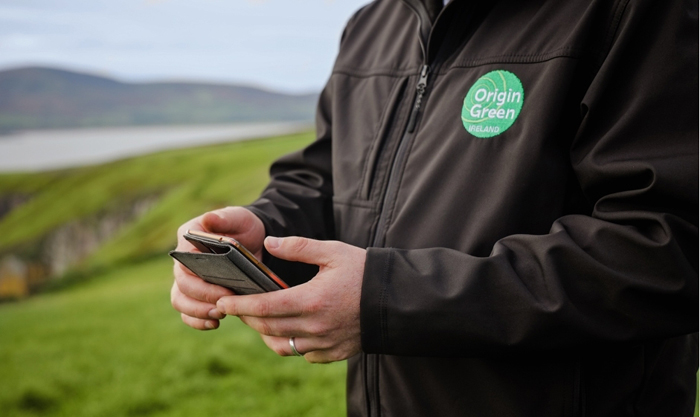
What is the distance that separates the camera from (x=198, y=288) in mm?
1715

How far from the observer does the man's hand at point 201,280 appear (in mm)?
1722

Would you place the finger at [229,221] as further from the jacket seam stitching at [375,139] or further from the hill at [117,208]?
the hill at [117,208]

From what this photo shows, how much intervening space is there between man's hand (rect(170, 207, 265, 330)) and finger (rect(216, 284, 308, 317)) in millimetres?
185

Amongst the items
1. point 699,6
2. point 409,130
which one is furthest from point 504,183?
point 699,6

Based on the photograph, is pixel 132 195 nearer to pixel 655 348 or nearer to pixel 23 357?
pixel 23 357

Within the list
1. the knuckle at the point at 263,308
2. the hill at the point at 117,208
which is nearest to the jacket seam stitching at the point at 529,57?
the knuckle at the point at 263,308

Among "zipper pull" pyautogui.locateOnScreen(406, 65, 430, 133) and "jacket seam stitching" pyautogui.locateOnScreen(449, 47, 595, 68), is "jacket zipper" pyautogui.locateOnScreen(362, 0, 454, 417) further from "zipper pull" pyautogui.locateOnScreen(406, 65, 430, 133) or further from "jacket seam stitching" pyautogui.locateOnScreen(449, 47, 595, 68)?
"jacket seam stitching" pyautogui.locateOnScreen(449, 47, 595, 68)

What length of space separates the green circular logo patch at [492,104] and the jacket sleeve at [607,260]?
233 mm

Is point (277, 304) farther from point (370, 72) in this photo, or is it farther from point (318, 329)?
point (370, 72)

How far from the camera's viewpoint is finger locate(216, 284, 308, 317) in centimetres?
145

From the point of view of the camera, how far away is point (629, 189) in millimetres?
1384

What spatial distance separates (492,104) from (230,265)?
35.9 inches

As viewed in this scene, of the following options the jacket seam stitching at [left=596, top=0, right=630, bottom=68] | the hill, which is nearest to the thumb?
the jacket seam stitching at [left=596, top=0, right=630, bottom=68]

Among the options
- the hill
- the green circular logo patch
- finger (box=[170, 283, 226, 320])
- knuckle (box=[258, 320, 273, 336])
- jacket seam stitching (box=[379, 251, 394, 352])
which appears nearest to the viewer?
jacket seam stitching (box=[379, 251, 394, 352])
